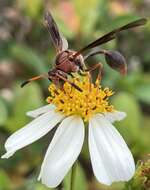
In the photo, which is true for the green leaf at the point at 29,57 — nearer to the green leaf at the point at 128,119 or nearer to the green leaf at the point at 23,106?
the green leaf at the point at 23,106

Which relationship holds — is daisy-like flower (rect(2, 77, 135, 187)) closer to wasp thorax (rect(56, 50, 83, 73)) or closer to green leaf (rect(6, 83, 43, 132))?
wasp thorax (rect(56, 50, 83, 73))

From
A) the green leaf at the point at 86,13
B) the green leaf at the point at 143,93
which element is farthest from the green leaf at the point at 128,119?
the green leaf at the point at 86,13

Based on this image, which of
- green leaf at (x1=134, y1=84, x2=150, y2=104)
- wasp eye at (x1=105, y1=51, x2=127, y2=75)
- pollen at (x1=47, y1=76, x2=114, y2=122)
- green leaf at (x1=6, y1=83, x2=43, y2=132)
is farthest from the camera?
green leaf at (x1=134, y1=84, x2=150, y2=104)

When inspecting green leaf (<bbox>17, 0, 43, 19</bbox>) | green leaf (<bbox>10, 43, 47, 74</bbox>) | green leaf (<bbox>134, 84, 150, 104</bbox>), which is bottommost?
green leaf (<bbox>134, 84, 150, 104</bbox>)

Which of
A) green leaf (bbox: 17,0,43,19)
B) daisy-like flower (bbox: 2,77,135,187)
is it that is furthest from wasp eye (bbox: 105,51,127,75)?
green leaf (bbox: 17,0,43,19)

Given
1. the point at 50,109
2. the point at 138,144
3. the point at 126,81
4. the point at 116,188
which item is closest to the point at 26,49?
the point at 126,81

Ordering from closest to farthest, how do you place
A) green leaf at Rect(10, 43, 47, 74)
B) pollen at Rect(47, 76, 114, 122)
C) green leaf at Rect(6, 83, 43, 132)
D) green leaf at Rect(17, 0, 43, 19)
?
pollen at Rect(47, 76, 114, 122), green leaf at Rect(6, 83, 43, 132), green leaf at Rect(10, 43, 47, 74), green leaf at Rect(17, 0, 43, 19)

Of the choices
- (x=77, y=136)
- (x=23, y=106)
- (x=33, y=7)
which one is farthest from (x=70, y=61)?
(x=33, y=7)

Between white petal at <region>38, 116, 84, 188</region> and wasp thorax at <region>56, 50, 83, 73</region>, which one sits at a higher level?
wasp thorax at <region>56, 50, 83, 73</region>
